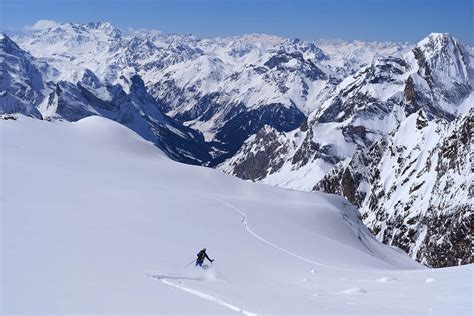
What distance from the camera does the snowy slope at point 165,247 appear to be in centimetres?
1892

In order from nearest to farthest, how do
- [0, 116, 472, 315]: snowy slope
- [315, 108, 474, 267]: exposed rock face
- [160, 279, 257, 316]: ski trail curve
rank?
[160, 279, 257, 316]: ski trail curve → [0, 116, 472, 315]: snowy slope → [315, 108, 474, 267]: exposed rock face

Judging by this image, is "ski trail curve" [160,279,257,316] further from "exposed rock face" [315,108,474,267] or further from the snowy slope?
"exposed rock face" [315,108,474,267]

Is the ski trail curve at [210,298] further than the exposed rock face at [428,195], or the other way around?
the exposed rock face at [428,195]

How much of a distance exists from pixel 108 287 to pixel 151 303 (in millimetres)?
2275

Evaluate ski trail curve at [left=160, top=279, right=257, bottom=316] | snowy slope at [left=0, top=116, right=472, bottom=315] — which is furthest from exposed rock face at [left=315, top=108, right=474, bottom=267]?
ski trail curve at [left=160, top=279, right=257, bottom=316]

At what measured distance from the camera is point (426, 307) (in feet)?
62.0

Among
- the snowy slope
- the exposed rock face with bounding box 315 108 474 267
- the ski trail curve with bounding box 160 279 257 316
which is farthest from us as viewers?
the exposed rock face with bounding box 315 108 474 267

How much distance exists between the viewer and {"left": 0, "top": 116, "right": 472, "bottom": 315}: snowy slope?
18922 mm

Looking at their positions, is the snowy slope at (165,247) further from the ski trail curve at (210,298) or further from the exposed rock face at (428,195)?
the exposed rock face at (428,195)

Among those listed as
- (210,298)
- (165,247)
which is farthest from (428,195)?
(210,298)

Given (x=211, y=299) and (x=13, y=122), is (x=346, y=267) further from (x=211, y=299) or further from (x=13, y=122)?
(x=13, y=122)

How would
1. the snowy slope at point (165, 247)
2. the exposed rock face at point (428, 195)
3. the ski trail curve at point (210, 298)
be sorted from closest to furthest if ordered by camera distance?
the ski trail curve at point (210, 298)
the snowy slope at point (165, 247)
the exposed rock face at point (428, 195)

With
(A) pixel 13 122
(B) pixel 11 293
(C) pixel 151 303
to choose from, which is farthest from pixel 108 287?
(A) pixel 13 122

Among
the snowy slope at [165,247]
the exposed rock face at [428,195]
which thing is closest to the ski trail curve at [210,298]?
the snowy slope at [165,247]
